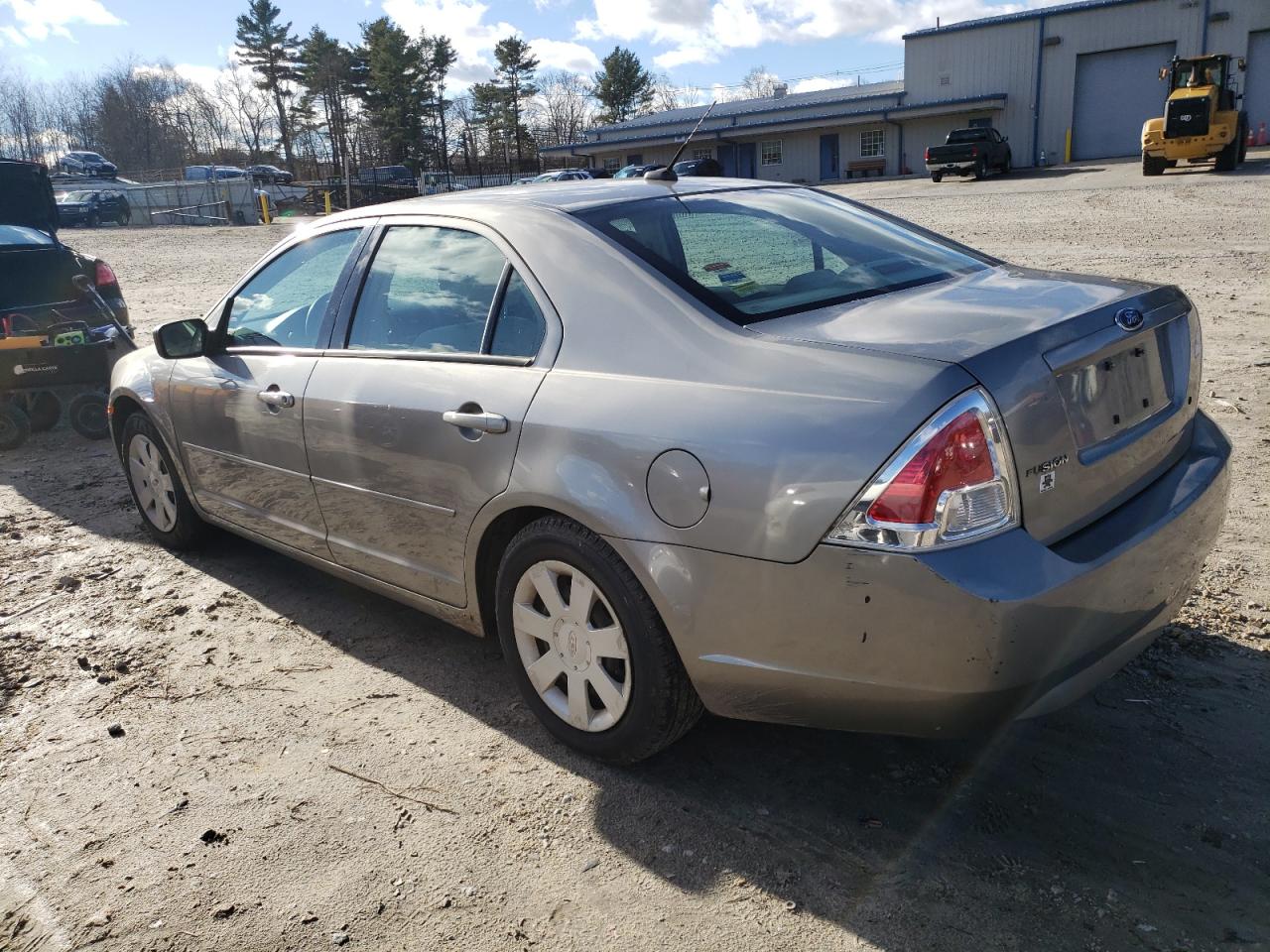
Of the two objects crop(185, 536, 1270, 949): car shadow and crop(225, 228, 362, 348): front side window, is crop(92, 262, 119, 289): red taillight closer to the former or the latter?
crop(225, 228, 362, 348): front side window

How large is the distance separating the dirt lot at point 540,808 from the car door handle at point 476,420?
101 cm

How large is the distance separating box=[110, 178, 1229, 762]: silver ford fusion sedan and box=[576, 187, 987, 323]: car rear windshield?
0.05ft

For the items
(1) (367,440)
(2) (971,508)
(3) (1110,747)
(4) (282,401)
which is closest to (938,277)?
(2) (971,508)

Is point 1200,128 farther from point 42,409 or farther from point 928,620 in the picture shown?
point 928,620

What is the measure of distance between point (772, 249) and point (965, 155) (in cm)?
3174

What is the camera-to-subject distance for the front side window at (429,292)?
3.21 m

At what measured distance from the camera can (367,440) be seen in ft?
11.1

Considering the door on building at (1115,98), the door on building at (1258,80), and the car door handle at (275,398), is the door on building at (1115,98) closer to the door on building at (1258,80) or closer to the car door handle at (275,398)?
the door on building at (1258,80)

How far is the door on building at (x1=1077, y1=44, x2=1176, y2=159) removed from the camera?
121ft

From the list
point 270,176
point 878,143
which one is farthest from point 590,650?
point 270,176

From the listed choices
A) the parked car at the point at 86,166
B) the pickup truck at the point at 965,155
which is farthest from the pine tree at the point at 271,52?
the pickup truck at the point at 965,155

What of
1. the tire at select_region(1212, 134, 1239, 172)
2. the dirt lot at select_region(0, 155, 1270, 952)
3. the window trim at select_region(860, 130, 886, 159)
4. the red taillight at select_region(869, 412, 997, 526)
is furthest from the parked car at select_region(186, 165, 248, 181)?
the red taillight at select_region(869, 412, 997, 526)

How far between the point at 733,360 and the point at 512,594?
103 cm

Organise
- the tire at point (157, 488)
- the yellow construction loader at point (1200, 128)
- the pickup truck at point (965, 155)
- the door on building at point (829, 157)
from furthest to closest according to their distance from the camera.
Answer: the door on building at point (829, 157), the pickup truck at point (965, 155), the yellow construction loader at point (1200, 128), the tire at point (157, 488)
